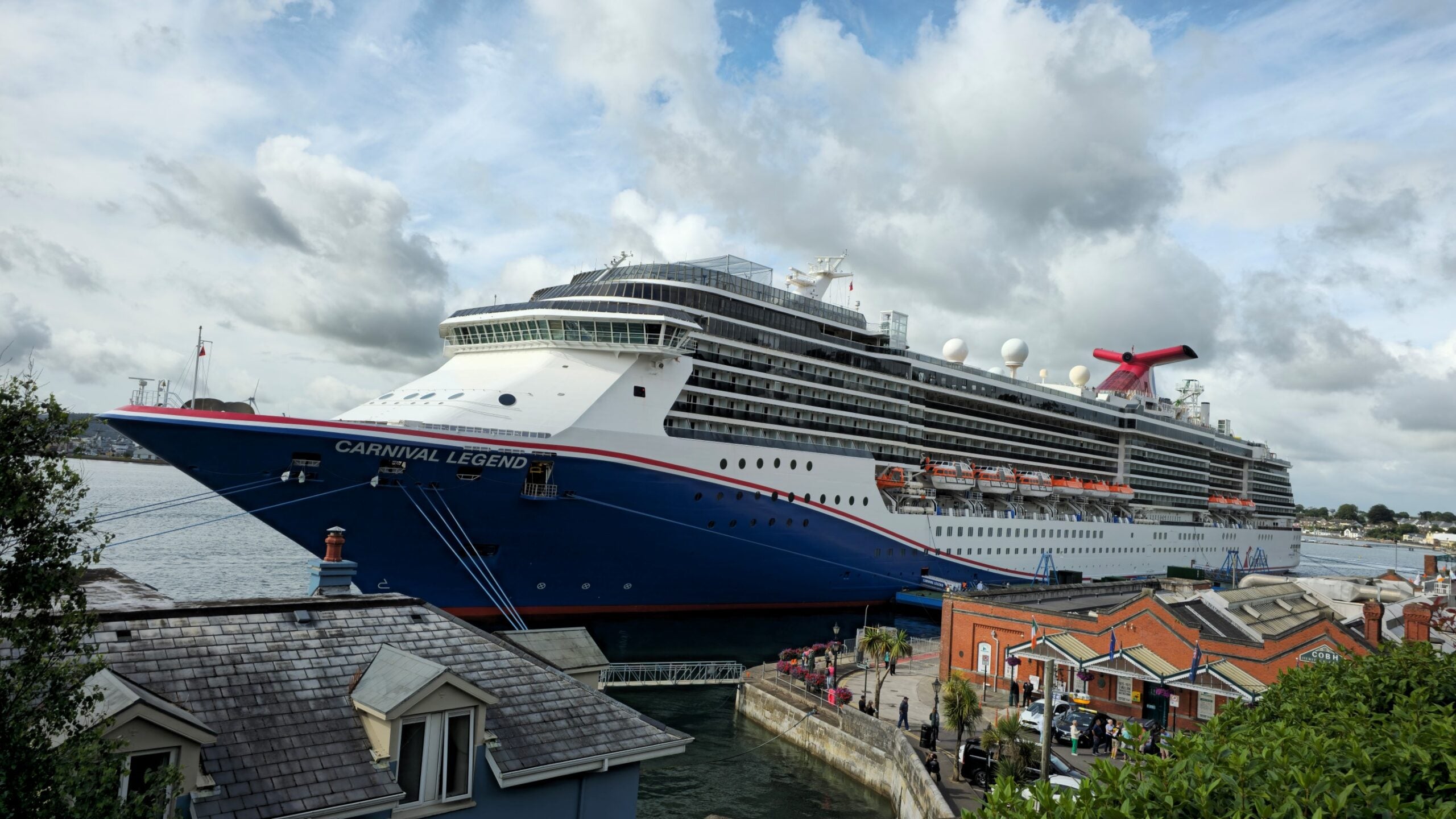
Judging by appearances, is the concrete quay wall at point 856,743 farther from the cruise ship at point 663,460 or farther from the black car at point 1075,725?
the cruise ship at point 663,460

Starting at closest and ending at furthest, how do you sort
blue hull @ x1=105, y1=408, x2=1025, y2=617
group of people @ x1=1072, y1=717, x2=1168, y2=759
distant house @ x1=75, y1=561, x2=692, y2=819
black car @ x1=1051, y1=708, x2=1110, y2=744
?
distant house @ x1=75, y1=561, x2=692, y2=819
group of people @ x1=1072, y1=717, x2=1168, y2=759
black car @ x1=1051, y1=708, x2=1110, y2=744
blue hull @ x1=105, y1=408, x2=1025, y2=617

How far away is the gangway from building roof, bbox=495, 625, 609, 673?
14.1 metres

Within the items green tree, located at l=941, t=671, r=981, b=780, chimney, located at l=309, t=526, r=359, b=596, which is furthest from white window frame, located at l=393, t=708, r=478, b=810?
green tree, located at l=941, t=671, r=981, b=780

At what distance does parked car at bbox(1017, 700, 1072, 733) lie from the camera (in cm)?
2142

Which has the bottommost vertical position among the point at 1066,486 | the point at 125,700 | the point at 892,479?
the point at 125,700

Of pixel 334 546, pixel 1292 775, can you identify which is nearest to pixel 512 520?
pixel 334 546

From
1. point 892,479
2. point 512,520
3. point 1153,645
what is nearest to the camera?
point 1153,645

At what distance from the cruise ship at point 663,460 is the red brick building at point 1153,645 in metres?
9.86

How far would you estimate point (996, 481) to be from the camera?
48.2m

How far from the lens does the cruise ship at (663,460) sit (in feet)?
86.4

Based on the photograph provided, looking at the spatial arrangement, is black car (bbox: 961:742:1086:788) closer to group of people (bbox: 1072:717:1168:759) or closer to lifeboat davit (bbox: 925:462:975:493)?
group of people (bbox: 1072:717:1168:759)

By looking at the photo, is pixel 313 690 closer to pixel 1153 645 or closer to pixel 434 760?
pixel 434 760

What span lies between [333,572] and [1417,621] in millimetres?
30688

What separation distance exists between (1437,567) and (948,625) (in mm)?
52597
